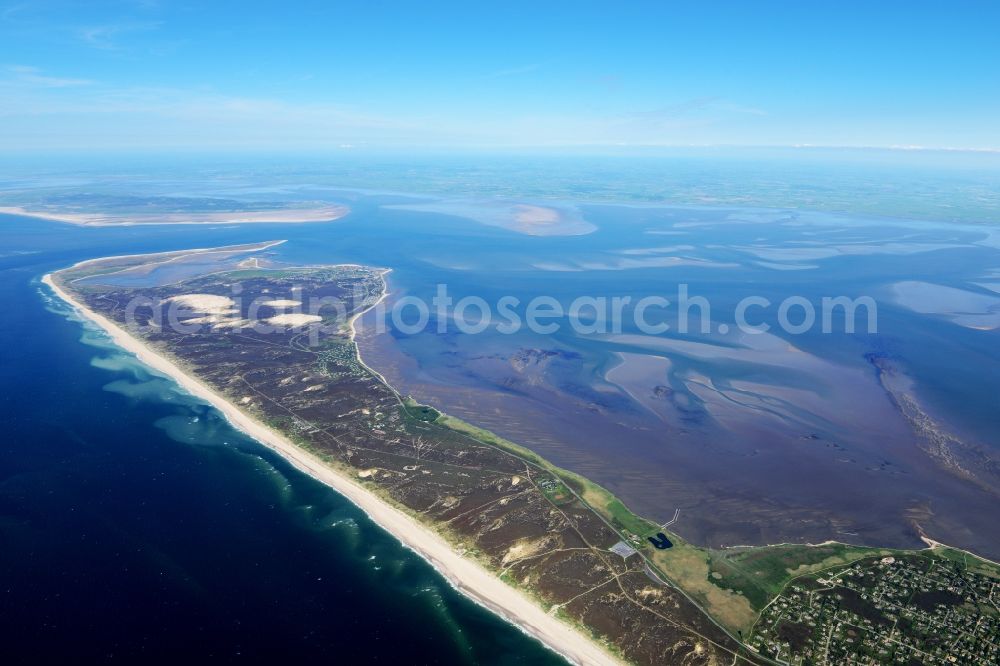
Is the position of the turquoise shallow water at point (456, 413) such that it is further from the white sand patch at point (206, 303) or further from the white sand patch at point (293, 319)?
the white sand patch at point (206, 303)

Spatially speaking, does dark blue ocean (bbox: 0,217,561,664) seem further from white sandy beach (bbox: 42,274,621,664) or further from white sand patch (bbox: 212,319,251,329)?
white sand patch (bbox: 212,319,251,329)

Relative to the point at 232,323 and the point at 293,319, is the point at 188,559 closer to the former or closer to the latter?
the point at 232,323

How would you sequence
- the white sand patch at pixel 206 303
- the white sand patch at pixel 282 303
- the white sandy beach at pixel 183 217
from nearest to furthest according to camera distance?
1. the white sand patch at pixel 206 303
2. the white sand patch at pixel 282 303
3. the white sandy beach at pixel 183 217

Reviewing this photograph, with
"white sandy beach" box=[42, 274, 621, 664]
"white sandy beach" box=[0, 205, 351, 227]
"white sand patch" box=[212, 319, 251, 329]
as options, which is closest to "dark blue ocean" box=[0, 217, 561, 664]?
"white sandy beach" box=[42, 274, 621, 664]

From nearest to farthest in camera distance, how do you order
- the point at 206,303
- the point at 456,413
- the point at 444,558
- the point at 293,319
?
the point at 444,558
the point at 456,413
the point at 293,319
the point at 206,303

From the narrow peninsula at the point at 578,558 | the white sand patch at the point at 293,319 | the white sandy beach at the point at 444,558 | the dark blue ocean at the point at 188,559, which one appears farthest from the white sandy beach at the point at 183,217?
the white sandy beach at the point at 444,558

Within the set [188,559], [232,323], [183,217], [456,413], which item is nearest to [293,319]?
[232,323]
